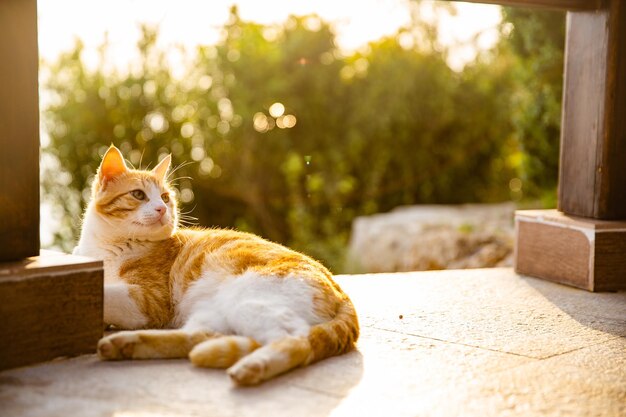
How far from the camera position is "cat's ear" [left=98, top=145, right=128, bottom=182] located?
8.70 feet

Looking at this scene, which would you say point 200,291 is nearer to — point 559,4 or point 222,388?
point 222,388

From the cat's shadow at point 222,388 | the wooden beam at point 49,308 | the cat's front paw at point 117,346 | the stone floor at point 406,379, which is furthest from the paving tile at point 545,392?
the wooden beam at point 49,308

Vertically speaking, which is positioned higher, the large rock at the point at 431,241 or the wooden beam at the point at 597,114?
the wooden beam at the point at 597,114

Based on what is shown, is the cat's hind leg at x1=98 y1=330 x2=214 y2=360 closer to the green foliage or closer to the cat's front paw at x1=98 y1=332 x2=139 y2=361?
the cat's front paw at x1=98 y1=332 x2=139 y2=361

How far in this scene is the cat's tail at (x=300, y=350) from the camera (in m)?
1.93

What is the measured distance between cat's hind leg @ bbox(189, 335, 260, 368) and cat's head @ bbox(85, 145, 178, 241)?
0.70 meters

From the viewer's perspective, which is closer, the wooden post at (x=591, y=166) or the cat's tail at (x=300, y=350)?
the cat's tail at (x=300, y=350)

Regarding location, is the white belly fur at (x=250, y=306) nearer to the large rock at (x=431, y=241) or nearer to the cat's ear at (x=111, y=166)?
the cat's ear at (x=111, y=166)

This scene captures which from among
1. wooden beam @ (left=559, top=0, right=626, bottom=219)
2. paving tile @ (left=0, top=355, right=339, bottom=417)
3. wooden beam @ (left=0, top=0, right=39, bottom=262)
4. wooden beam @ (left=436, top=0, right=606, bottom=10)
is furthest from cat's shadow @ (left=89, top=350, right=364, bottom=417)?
wooden beam @ (left=436, top=0, right=606, bottom=10)

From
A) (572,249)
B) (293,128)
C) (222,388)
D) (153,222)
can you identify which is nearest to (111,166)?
(153,222)

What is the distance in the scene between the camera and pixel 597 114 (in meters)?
3.61

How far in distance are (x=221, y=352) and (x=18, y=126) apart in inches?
36.5

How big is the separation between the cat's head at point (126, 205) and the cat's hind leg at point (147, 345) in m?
0.56

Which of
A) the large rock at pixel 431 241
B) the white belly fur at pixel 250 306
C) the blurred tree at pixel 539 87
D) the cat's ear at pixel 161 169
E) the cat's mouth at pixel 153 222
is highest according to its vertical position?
the blurred tree at pixel 539 87
